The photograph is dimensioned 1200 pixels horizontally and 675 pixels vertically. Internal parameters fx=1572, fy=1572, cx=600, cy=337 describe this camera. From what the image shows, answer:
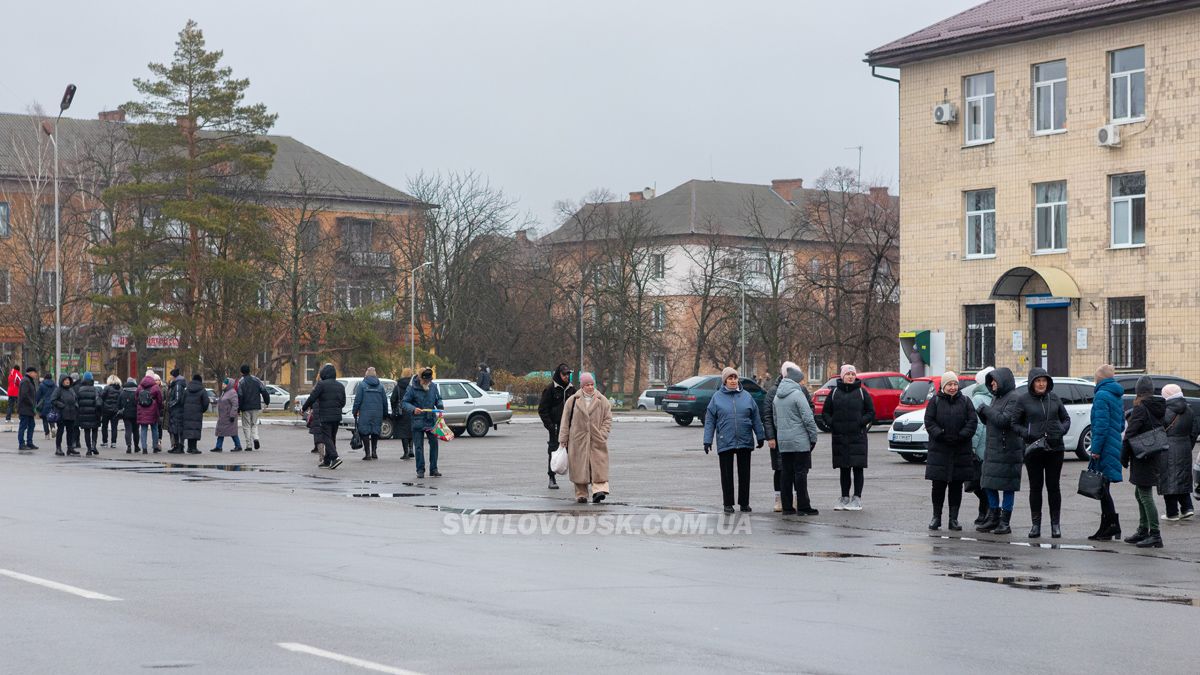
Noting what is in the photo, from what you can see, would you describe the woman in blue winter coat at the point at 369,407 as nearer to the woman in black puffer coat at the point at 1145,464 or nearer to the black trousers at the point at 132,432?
the black trousers at the point at 132,432

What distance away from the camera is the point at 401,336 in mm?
83938

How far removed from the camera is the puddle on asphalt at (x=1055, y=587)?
37.5ft

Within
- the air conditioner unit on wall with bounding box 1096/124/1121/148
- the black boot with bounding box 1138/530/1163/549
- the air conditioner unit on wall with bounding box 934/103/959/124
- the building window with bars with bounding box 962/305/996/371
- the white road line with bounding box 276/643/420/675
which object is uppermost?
the air conditioner unit on wall with bounding box 934/103/959/124

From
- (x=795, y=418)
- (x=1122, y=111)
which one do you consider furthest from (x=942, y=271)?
(x=795, y=418)

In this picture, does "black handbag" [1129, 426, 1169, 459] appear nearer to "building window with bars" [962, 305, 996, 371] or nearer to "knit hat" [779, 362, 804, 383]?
"knit hat" [779, 362, 804, 383]

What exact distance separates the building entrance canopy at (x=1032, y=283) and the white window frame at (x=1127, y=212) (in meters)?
1.55

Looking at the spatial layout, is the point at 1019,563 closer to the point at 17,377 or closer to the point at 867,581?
the point at 867,581

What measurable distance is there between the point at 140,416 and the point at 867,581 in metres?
24.5

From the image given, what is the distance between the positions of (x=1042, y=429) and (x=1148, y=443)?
3.42ft

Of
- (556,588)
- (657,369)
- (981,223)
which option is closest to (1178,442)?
(556,588)

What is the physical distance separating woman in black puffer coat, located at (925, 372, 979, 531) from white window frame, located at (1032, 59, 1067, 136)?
28.4 m

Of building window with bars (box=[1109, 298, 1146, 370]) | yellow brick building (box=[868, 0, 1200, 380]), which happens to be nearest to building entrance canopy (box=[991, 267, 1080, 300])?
yellow brick building (box=[868, 0, 1200, 380])

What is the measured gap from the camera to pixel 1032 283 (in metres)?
44.2

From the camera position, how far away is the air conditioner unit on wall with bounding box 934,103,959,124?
45719 millimetres
